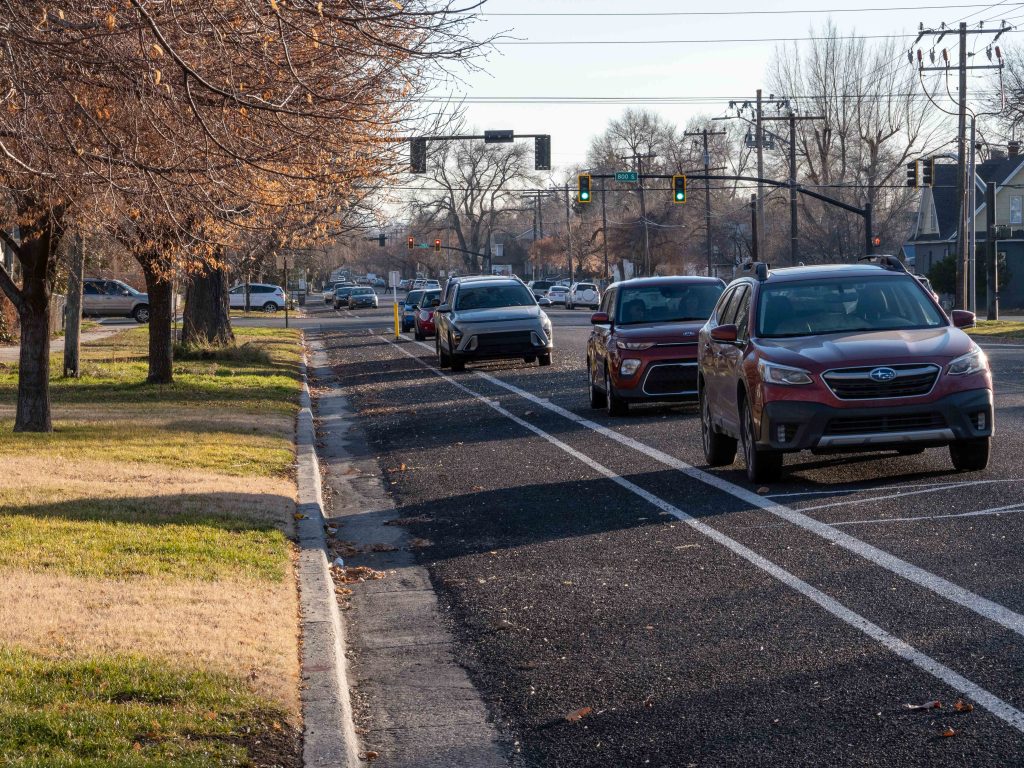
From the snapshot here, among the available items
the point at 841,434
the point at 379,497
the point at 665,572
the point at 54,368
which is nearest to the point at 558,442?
the point at 379,497

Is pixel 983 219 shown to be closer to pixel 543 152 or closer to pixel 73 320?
pixel 543 152

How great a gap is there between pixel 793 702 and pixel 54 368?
24743 millimetres

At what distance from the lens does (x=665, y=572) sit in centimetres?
858

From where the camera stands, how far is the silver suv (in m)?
28.3

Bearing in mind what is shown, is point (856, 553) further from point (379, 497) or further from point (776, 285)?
point (379, 497)

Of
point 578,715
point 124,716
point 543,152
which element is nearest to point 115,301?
point 543,152

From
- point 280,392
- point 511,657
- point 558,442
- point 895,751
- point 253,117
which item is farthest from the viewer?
point 280,392

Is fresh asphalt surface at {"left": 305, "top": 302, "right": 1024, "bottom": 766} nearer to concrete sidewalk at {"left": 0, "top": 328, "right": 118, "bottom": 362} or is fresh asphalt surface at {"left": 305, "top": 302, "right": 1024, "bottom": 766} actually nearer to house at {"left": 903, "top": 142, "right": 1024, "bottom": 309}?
concrete sidewalk at {"left": 0, "top": 328, "right": 118, "bottom": 362}

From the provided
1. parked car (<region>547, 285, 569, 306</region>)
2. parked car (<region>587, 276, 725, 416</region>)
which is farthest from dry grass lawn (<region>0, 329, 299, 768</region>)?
parked car (<region>547, 285, 569, 306</region>)

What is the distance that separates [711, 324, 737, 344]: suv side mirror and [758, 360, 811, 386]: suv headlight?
3.42ft

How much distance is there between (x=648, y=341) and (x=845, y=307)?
5707 millimetres

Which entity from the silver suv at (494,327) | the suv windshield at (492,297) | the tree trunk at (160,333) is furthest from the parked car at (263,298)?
the tree trunk at (160,333)

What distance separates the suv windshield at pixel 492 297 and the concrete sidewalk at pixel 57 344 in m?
9.10

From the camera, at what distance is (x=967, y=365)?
11312 millimetres
